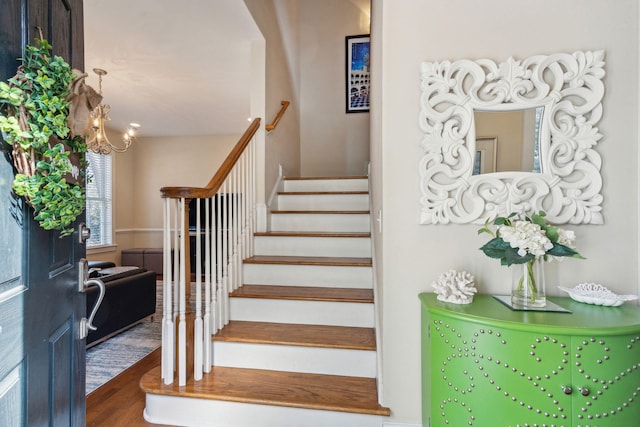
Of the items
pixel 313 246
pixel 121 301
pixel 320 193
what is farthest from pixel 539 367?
pixel 121 301

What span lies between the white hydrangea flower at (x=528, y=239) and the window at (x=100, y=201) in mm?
6262

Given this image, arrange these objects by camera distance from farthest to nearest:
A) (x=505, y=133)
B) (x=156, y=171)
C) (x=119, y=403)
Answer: (x=156, y=171) → (x=119, y=403) → (x=505, y=133)

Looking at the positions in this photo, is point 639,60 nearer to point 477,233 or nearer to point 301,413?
point 477,233

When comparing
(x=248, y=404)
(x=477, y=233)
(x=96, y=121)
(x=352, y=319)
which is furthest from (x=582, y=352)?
(x=96, y=121)

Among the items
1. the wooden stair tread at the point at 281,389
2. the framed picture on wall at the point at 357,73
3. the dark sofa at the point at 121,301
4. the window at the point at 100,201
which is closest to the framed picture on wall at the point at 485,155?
the wooden stair tread at the point at 281,389

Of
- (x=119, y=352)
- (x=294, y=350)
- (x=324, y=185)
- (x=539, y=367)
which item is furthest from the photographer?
(x=324, y=185)

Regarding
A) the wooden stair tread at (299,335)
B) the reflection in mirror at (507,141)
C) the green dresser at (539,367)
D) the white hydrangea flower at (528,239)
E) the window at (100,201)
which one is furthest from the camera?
the window at (100,201)

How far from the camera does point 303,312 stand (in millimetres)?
2105

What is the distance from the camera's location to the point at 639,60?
1359mm

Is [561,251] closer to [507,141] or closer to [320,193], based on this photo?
[507,141]

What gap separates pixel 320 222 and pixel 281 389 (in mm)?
1558

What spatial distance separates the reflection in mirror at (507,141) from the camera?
1425 mm

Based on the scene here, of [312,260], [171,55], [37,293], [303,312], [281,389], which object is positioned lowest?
[281,389]

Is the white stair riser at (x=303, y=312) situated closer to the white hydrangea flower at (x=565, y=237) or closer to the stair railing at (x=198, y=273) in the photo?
the stair railing at (x=198, y=273)
